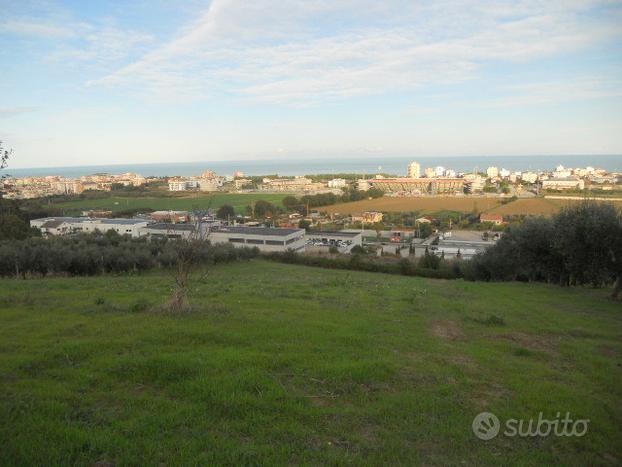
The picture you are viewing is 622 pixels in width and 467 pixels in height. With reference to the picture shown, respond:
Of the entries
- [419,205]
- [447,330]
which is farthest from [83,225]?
[419,205]

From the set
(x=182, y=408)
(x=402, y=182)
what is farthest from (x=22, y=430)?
(x=402, y=182)

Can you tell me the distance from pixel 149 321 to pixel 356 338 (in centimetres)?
432

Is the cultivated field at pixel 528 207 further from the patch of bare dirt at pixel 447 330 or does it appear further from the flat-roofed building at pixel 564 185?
the patch of bare dirt at pixel 447 330

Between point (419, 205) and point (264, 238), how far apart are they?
1874 inches

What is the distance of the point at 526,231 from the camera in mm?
21078

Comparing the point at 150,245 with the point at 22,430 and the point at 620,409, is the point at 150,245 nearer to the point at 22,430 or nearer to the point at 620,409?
the point at 22,430

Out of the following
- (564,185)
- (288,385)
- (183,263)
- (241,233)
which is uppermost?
(564,185)

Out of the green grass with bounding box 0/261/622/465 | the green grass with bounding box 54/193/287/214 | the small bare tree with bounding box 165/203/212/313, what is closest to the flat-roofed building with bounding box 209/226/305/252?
the green grass with bounding box 54/193/287/214

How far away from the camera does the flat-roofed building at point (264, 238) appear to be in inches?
1741

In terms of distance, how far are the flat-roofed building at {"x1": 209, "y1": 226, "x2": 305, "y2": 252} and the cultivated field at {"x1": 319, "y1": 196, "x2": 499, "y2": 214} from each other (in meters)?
32.9
